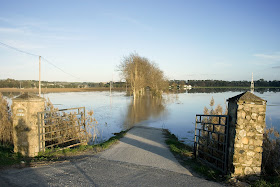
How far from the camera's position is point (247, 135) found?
5.36m

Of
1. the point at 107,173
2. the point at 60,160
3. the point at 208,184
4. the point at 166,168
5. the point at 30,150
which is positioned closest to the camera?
the point at 208,184

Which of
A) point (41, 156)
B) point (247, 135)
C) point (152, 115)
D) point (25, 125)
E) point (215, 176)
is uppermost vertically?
point (247, 135)

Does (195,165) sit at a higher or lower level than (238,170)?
lower

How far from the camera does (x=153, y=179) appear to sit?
5.33m

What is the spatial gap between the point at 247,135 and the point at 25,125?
7123 millimetres

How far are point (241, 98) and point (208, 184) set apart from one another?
7.64ft

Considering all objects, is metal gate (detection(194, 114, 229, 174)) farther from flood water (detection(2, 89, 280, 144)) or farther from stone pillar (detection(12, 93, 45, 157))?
stone pillar (detection(12, 93, 45, 157))

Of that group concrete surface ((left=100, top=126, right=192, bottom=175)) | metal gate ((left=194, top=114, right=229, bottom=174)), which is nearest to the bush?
concrete surface ((left=100, top=126, right=192, bottom=175))

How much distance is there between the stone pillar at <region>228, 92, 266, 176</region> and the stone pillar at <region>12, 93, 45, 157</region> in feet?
21.6

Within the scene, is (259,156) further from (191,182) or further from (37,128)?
(37,128)

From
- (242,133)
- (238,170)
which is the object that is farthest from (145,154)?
(242,133)

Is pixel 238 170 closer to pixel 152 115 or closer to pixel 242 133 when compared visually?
pixel 242 133

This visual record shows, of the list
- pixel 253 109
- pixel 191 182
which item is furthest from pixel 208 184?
pixel 253 109

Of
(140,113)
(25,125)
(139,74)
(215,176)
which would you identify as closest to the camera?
(215,176)
